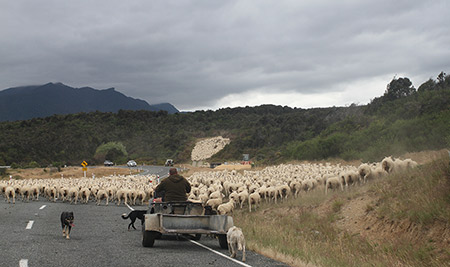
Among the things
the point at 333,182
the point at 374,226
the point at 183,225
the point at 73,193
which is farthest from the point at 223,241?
the point at 73,193

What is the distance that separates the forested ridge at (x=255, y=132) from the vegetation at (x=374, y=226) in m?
11.5

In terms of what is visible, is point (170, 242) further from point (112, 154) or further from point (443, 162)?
point (112, 154)

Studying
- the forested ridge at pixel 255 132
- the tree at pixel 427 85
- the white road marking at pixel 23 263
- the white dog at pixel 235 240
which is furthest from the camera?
the tree at pixel 427 85

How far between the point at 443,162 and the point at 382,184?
290 centimetres

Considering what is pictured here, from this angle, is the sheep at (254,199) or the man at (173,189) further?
the sheep at (254,199)

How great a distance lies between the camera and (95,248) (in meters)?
10.1

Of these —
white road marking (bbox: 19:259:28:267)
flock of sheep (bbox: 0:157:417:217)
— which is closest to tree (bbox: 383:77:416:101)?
flock of sheep (bbox: 0:157:417:217)

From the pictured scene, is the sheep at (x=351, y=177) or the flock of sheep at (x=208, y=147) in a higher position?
the flock of sheep at (x=208, y=147)

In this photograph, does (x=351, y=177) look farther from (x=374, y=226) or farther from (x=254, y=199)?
(x=374, y=226)

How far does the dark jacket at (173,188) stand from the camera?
38.5 ft

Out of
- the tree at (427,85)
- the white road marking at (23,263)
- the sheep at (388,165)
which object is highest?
the tree at (427,85)

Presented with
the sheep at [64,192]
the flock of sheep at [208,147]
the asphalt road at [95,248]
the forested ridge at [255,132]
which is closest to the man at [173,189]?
the asphalt road at [95,248]

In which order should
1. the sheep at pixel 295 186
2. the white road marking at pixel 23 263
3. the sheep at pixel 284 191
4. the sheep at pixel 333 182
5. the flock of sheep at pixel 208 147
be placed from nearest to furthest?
the white road marking at pixel 23 263, the sheep at pixel 333 182, the sheep at pixel 284 191, the sheep at pixel 295 186, the flock of sheep at pixel 208 147

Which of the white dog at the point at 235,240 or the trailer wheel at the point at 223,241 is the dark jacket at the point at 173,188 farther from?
the white dog at the point at 235,240
